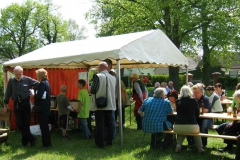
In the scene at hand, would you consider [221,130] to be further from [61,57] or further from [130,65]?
[130,65]

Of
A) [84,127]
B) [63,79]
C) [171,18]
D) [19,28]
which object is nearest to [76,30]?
[19,28]

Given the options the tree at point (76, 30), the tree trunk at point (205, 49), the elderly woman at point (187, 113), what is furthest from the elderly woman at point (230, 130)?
the tree at point (76, 30)

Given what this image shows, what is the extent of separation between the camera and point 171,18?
18984mm

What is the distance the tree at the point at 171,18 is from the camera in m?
17.3

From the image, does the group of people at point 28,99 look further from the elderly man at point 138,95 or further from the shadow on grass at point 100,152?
the elderly man at point 138,95

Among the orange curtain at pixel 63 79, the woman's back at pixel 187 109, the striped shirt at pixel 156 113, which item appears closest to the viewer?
the woman's back at pixel 187 109

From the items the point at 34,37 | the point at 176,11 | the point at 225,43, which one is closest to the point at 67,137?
the point at 176,11

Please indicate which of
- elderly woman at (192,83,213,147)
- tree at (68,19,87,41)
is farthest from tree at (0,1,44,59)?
elderly woman at (192,83,213,147)

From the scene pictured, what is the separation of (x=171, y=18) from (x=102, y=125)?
13.9 m

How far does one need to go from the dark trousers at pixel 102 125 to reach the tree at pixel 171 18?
462 inches

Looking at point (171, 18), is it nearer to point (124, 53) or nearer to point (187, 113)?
point (124, 53)

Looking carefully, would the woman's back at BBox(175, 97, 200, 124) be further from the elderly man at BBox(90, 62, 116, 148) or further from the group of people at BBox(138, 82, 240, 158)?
the elderly man at BBox(90, 62, 116, 148)

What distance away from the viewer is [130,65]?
11.0 m

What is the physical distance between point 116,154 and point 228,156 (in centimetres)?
212
